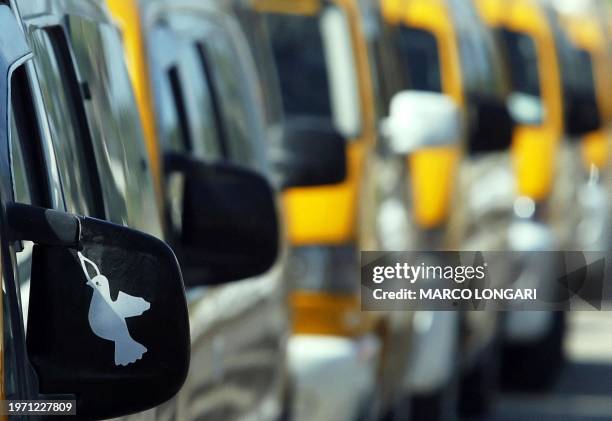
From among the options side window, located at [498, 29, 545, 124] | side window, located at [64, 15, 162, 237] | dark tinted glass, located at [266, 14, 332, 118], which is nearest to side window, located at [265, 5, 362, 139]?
dark tinted glass, located at [266, 14, 332, 118]

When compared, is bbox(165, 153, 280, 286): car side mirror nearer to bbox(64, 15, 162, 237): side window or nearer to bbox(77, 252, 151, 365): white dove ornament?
bbox(64, 15, 162, 237): side window

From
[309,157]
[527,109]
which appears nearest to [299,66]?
[309,157]

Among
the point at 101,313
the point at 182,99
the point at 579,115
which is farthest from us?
the point at 579,115

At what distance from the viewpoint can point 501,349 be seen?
11781 millimetres

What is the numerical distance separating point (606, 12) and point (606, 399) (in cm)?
759

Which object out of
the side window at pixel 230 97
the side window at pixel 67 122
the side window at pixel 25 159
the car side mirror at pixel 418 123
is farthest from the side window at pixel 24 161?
the car side mirror at pixel 418 123

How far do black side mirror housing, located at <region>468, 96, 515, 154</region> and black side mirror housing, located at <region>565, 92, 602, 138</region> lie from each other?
3.06 metres

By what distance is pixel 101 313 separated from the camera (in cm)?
269

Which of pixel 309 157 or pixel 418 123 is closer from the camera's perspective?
pixel 309 157

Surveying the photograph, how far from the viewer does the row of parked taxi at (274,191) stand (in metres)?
2.72

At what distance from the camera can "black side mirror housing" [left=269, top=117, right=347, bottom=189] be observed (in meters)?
6.51

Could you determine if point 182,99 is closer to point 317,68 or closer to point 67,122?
point 67,122

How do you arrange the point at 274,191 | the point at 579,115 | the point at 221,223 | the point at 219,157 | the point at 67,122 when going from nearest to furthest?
the point at 67,122, the point at 221,223, the point at 274,191, the point at 219,157, the point at 579,115

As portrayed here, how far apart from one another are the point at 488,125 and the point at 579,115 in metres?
3.62
